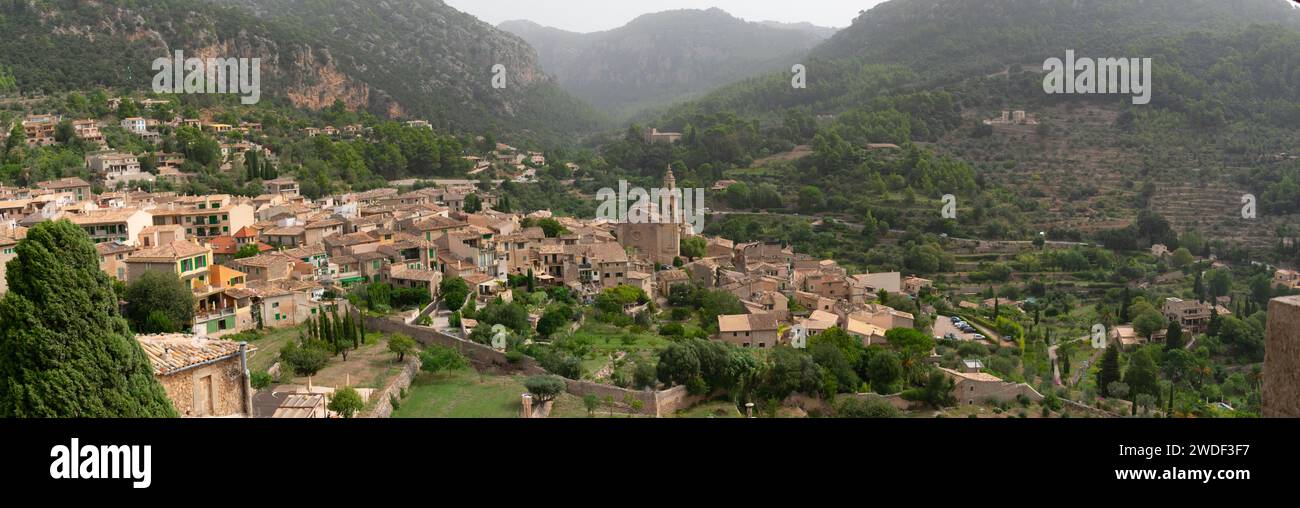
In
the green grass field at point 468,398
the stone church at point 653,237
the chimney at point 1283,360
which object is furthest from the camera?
the stone church at point 653,237

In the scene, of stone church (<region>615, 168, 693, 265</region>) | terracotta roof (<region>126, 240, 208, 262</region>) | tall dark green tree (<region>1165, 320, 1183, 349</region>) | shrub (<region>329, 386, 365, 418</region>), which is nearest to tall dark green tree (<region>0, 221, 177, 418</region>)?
shrub (<region>329, 386, 365, 418</region>)

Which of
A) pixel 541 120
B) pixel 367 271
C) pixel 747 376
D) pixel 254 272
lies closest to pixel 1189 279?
pixel 747 376

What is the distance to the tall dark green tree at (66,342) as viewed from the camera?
4004 millimetres

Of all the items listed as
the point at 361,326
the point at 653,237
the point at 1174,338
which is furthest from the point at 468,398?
the point at 1174,338

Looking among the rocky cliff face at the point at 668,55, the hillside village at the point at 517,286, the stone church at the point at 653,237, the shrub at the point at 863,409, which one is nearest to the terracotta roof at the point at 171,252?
the hillside village at the point at 517,286

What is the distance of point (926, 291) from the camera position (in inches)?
789

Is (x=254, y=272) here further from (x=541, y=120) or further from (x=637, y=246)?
(x=541, y=120)

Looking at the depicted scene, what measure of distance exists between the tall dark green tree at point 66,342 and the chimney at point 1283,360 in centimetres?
423

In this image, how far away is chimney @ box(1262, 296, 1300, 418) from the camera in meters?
3.15

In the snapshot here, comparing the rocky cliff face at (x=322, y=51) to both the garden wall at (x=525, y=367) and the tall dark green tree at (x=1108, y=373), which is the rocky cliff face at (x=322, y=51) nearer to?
the garden wall at (x=525, y=367)

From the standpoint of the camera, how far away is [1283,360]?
3219 mm

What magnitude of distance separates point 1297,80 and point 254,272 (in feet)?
114

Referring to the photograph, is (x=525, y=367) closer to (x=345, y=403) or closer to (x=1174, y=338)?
(x=345, y=403)
